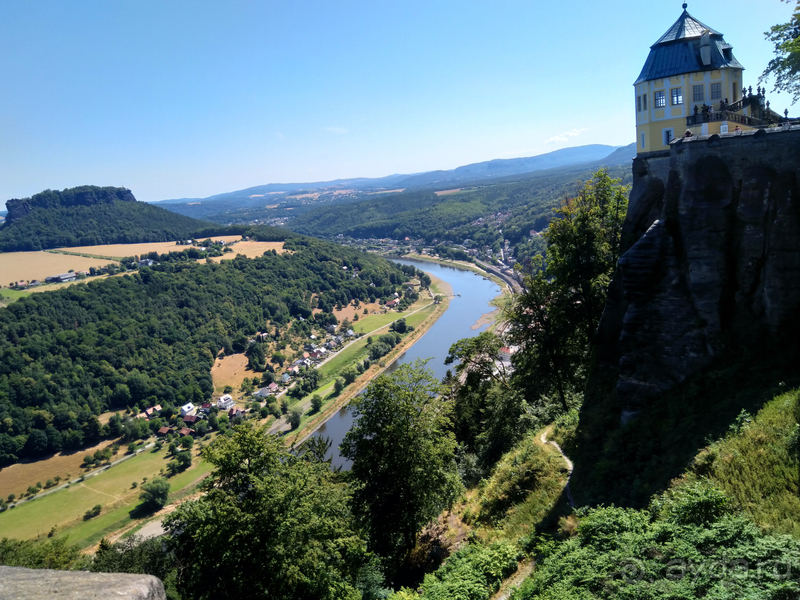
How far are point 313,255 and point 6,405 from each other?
60991 mm

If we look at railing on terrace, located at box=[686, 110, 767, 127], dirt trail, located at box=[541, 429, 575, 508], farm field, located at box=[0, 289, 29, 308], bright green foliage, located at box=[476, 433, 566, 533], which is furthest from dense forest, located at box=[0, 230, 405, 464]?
railing on terrace, located at box=[686, 110, 767, 127]

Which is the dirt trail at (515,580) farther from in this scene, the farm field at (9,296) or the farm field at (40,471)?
the farm field at (9,296)

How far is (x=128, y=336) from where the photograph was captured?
58969mm

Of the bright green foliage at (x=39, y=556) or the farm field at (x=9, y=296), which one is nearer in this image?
the bright green foliage at (x=39, y=556)

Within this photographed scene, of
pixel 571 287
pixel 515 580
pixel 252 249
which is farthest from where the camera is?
pixel 252 249

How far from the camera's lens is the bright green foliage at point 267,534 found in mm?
10008

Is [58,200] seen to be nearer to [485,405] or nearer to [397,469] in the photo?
[485,405]

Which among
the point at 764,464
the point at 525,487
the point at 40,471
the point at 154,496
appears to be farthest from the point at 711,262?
the point at 40,471

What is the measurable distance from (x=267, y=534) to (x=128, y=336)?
57.5 metres

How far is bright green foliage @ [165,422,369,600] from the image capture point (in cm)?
1001

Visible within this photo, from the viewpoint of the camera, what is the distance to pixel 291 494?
1067 centimetres

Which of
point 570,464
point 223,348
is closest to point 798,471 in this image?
point 570,464

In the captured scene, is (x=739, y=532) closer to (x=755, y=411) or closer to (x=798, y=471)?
(x=798, y=471)

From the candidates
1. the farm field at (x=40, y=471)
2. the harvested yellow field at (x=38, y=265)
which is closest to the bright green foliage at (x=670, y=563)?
the farm field at (x=40, y=471)
